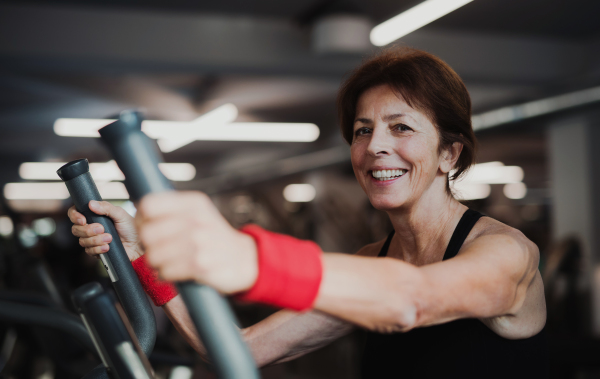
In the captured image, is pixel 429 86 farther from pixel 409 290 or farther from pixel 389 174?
pixel 409 290

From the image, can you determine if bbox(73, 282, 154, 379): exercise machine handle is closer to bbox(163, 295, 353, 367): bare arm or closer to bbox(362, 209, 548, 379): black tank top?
bbox(163, 295, 353, 367): bare arm

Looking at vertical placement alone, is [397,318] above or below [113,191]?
below

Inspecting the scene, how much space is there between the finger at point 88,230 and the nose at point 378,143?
56 cm

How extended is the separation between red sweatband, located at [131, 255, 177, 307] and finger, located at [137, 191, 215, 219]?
2.05ft

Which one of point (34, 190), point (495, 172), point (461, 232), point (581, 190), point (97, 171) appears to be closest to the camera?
point (461, 232)

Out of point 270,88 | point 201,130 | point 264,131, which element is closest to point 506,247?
point 270,88

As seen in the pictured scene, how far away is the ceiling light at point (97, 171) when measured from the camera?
7778 millimetres

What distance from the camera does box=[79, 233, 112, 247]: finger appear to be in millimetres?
870

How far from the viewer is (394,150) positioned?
1099 millimetres

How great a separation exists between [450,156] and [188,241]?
0.86 m

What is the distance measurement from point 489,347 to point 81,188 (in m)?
0.79

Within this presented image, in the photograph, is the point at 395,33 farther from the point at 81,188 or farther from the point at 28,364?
the point at 28,364

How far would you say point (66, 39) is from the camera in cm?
370

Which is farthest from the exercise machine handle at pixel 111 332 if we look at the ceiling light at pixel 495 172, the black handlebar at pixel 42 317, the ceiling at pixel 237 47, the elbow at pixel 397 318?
the ceiling light at pixel 495 172
